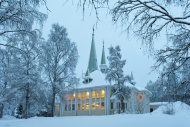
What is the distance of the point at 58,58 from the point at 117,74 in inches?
353

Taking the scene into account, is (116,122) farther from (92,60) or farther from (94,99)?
(92,60)

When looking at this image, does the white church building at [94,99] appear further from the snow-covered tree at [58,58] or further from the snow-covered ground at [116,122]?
the snow-covered ground at [116,122]

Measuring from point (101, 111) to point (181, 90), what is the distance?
33.7 metres

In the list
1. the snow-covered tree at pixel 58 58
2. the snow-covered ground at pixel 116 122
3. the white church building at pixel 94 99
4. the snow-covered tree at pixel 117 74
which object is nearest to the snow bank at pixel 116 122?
the snow-covered ground at pixel 116 122

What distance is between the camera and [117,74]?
36.6m

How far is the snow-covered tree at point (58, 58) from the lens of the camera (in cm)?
3253

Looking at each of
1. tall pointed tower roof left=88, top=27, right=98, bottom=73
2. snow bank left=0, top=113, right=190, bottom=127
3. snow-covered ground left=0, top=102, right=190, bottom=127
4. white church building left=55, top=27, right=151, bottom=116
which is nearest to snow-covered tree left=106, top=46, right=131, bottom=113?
white church building left=55, top=27, right=151, bottom=116

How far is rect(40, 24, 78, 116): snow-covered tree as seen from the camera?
107 ft

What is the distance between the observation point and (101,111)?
42688mm

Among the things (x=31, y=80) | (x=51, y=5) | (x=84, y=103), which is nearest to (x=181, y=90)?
(x=51, y=5)

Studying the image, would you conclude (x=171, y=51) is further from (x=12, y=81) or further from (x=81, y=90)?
(x=81, y=90)

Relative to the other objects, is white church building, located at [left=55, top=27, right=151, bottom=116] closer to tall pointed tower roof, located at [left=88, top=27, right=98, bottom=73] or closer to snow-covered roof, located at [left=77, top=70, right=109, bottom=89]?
snow-covered roof, located at [left=77, top=70, right=109, bottom=89]

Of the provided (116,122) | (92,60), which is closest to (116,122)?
(116,122)

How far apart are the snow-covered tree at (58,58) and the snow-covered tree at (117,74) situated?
5.74 metres
